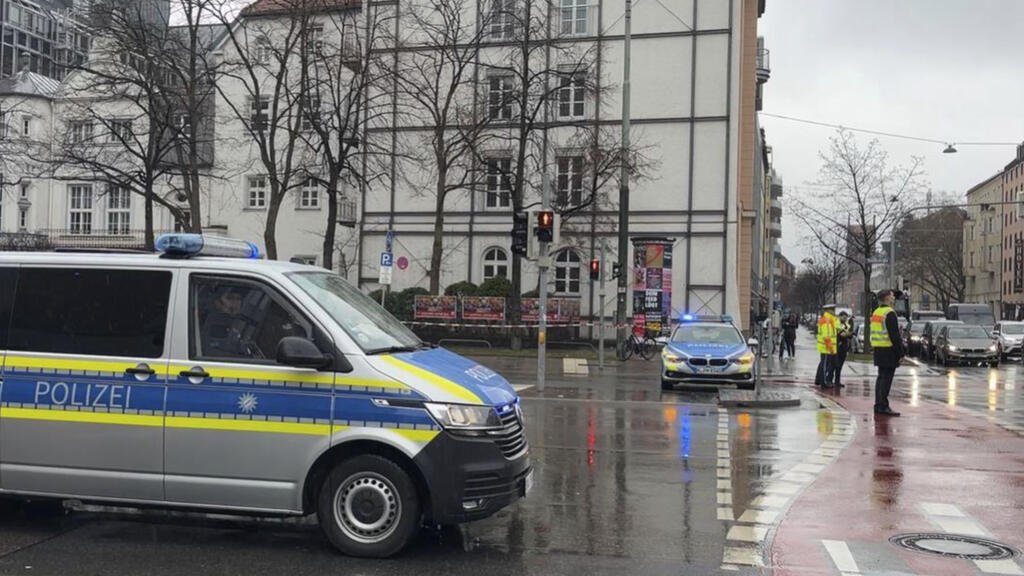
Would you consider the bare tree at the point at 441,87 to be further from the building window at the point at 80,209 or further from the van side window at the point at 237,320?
the van side window at the point at 237,320

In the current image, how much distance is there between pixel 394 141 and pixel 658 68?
11.5m

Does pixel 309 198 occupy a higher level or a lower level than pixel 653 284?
higher

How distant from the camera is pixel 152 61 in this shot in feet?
94.1

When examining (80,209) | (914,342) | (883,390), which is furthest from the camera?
(80,209)

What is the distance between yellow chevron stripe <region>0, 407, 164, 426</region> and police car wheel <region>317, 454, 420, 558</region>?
130cm

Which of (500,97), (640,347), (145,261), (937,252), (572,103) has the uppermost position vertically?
(572,103)

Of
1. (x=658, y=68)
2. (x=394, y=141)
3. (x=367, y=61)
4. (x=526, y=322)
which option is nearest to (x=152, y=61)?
(x=367, y=61)

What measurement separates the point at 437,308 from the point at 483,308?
1842mm

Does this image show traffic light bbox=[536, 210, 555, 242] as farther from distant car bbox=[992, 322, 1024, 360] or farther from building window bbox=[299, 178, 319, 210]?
building window bbox=[299, 178, 319, 210]

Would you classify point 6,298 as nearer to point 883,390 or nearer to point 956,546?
point 956,546

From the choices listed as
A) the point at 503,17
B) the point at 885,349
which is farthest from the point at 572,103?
the point at 885,349

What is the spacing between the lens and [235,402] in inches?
239

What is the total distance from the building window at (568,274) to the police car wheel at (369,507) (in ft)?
111

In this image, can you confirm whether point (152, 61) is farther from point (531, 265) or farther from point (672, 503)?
point (672, 503)
